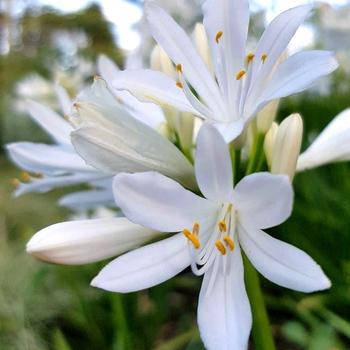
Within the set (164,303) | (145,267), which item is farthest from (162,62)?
(164,303)

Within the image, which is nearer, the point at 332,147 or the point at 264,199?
the point at 264,199

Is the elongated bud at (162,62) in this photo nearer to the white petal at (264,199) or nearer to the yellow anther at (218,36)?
the yellow anther at (218,36)

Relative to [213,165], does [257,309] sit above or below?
below

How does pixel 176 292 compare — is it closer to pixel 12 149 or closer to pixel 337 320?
pixel 337 320

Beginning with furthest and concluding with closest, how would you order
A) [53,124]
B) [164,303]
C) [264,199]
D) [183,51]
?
[164,303] < [53,124] < [183,51] < [264,199]

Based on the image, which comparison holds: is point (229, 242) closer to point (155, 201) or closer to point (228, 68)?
point (155, 201)

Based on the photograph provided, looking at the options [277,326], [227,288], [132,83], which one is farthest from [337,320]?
[132,83]

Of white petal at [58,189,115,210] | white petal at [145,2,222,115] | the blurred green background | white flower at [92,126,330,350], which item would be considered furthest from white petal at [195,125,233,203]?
the blurred green background

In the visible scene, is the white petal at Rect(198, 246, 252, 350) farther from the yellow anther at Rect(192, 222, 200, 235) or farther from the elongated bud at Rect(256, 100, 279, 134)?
the elongated bud at Rect(256, 100, 279, 134)
